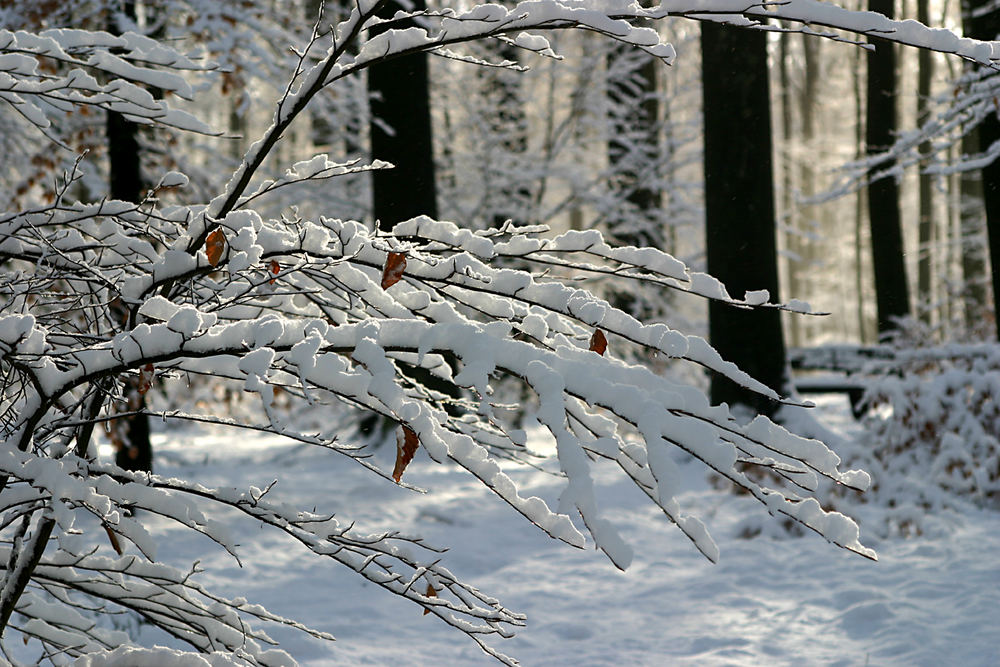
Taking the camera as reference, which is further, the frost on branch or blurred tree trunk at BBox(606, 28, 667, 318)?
blurred tree trunk at BBox(606, 28, 667, 318)

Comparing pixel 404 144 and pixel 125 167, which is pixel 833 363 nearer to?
pixel 404 144

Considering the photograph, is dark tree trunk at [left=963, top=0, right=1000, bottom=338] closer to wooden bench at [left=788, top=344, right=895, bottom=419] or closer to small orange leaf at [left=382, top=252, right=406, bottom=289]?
wooden bench at [left=788, top=344, right=895, bottom=419]

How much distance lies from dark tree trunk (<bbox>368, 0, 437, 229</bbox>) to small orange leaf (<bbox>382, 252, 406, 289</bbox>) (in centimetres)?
634

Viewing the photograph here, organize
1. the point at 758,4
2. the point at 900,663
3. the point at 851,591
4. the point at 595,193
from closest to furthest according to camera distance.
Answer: the point at 758,4
the point at 900,663
the point at 851,591
the point at 595,193

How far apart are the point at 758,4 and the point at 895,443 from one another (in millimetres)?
5931

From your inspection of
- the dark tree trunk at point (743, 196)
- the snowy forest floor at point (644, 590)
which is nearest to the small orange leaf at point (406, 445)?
the snowy forest floor at point (644, 590)

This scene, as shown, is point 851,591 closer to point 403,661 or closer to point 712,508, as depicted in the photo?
point 712,508

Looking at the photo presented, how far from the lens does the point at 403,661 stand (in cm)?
397

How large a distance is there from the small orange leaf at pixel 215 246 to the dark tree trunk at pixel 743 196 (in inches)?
234

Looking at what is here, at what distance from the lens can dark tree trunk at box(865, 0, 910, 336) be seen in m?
12.5

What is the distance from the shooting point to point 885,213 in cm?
1269

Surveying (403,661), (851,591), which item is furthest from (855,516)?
(403,661)

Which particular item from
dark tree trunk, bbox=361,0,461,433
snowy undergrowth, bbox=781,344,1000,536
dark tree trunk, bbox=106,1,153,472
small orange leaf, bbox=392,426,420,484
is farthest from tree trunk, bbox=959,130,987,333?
small orange leaf, bbox=392,426,420,484

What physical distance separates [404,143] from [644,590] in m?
4.80
